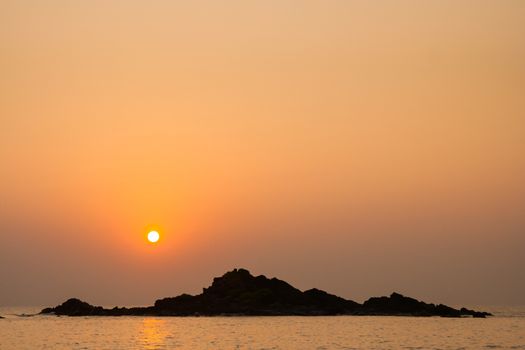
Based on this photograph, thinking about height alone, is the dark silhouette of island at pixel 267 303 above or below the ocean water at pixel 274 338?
above

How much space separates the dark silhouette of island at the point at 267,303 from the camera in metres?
190

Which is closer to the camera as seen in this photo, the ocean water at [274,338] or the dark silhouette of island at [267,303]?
the ocean water at [274,338]

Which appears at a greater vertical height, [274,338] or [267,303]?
[267,303]

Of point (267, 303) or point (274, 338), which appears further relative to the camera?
point (267, 303)

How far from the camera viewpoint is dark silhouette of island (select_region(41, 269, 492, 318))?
622ft

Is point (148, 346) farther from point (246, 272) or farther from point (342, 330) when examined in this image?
point (246, 272)

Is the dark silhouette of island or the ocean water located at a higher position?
the dark silhouette of island

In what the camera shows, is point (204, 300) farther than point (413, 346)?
Yes

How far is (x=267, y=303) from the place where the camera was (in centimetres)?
19038

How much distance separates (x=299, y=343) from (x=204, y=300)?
93.2 meters

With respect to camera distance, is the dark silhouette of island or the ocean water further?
the dark silhouette of island

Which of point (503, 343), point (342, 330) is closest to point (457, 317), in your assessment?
point (342, 330)

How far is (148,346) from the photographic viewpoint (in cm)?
9619

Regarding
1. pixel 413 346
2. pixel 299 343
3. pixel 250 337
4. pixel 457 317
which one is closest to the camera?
pixel 413 346
